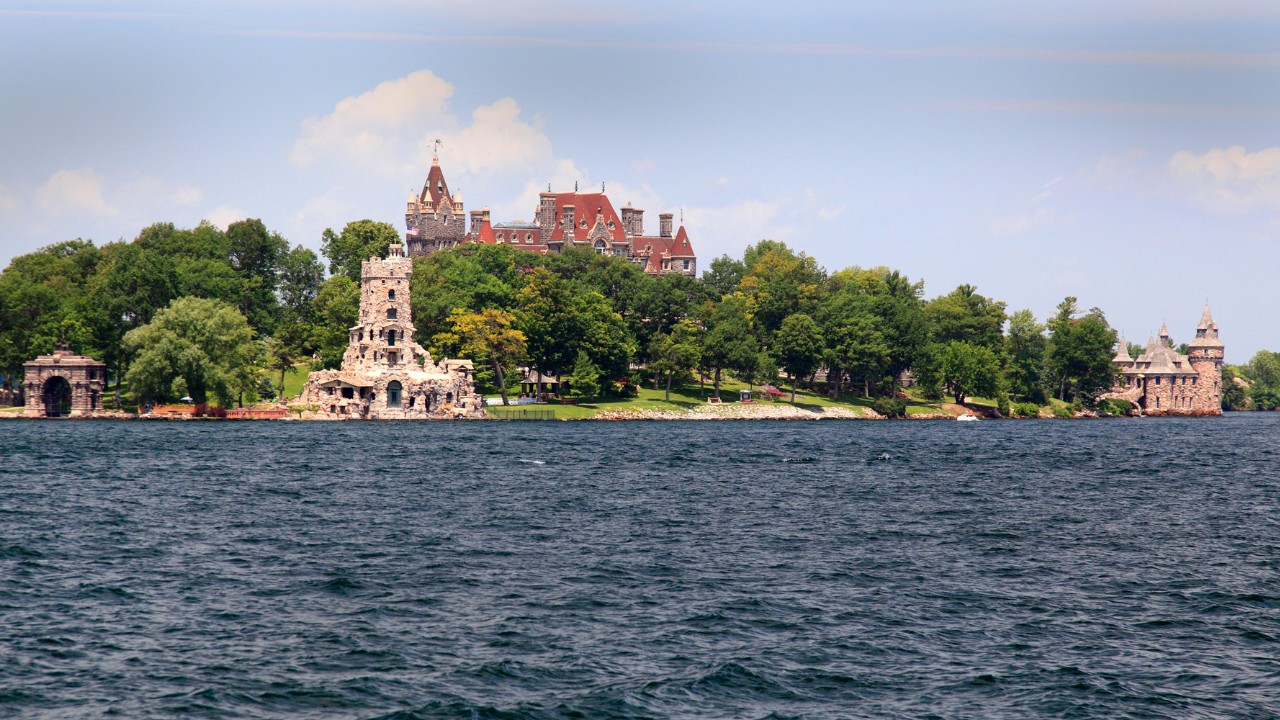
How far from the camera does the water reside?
23.9m

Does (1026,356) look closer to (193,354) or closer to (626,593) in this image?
(193,354)

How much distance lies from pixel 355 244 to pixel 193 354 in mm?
66869

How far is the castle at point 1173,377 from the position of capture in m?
176

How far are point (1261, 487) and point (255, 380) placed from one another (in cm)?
8496

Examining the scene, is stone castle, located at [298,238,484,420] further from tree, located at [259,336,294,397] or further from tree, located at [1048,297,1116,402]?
tree, located at [1048,297,1116,402]

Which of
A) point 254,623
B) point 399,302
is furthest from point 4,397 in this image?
point 254,623

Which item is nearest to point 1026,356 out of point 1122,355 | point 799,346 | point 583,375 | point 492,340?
point 1122,355

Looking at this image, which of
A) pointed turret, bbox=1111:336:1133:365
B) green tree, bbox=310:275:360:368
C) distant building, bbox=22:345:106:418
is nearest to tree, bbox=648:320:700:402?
green tree, bbox=310:275:360:368

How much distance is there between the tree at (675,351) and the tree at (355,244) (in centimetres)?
4753

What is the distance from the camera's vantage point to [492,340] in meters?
123

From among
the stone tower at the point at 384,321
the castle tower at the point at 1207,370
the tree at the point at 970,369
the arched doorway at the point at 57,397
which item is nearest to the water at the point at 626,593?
the arched doorway at the point at 57,397

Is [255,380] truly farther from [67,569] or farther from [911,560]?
[911,560]

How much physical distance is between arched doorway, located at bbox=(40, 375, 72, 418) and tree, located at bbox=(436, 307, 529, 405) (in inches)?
1395

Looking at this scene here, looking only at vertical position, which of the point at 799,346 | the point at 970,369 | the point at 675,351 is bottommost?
the point at 970,369
